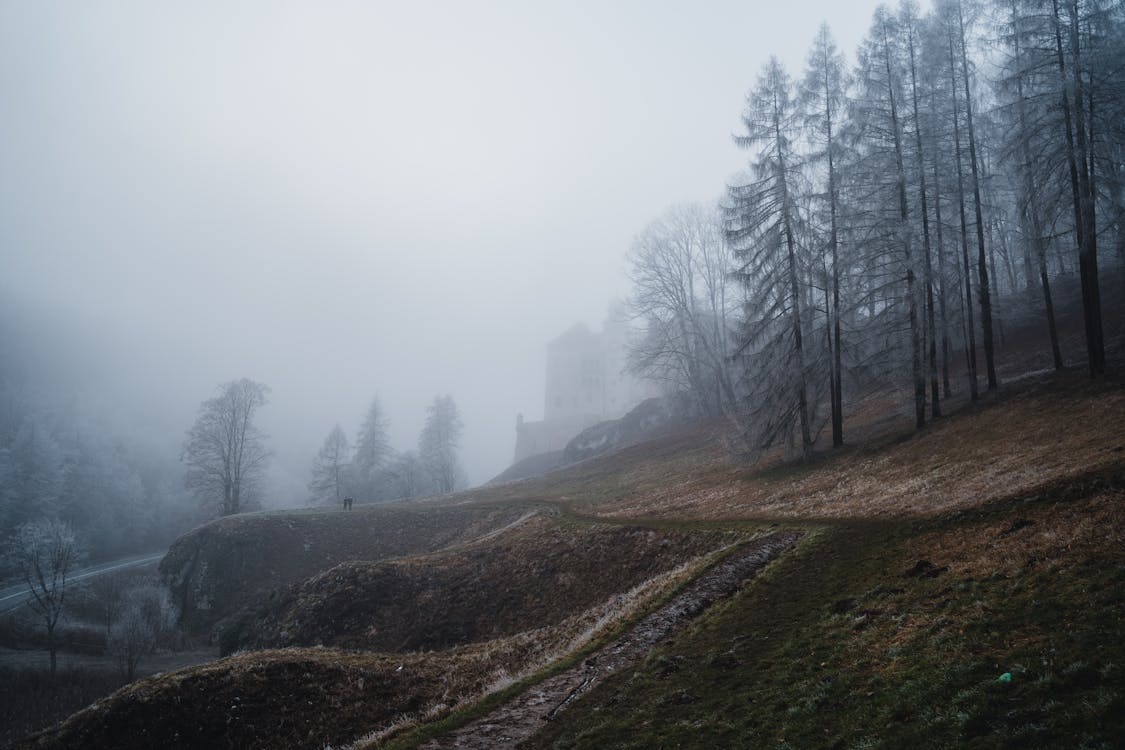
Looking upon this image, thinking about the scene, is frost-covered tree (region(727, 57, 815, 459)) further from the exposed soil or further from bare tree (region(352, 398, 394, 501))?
A: bare tree (region(352, 398, 394, 501))

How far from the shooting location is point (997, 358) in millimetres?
34281

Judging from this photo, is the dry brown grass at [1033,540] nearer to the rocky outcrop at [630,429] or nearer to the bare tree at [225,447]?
the rocky outcrop at [630,429]

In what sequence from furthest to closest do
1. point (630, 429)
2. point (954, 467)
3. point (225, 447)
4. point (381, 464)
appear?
point (381, 464) < point (630, 429) < point (225, 447) < point (954, 467)

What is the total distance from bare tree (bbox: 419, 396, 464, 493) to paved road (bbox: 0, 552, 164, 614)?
33.8 metres

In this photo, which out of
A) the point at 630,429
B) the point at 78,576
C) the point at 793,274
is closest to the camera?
the point at 793,274

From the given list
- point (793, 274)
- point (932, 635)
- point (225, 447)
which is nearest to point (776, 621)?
point (932, 635)

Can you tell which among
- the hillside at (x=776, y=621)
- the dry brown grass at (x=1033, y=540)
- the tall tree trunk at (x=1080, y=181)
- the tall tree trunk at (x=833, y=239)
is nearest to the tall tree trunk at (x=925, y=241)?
the hillside at (x=776, y=621)

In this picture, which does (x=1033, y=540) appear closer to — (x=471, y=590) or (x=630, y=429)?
(x=471, y=590)

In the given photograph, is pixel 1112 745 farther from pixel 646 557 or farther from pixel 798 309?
pixel 798 309

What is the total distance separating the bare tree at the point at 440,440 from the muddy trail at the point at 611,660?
66.3 m

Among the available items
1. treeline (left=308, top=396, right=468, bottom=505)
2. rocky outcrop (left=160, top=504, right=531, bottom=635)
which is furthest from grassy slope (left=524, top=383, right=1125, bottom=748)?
treeline (left=308, top=396, right=468, bottom=505)

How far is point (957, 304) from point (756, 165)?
1605 centimetres

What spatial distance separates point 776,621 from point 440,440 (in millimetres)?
73235

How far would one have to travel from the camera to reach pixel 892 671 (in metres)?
8.02
